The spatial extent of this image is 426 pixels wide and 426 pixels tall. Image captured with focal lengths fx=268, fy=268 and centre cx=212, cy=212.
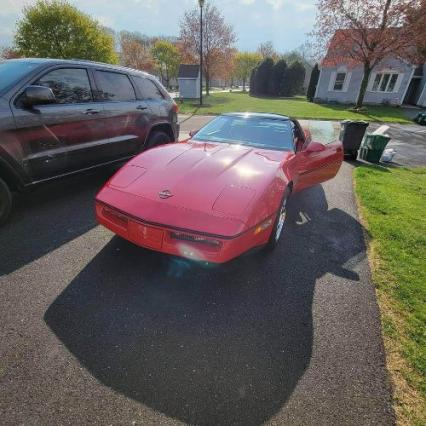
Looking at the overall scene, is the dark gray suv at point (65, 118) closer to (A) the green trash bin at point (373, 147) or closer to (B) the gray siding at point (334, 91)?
(A) the green trash bin at point (373, 147)

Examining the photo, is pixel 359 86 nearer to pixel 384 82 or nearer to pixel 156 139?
pixel 384 82

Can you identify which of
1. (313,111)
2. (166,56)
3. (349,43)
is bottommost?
(313,111)

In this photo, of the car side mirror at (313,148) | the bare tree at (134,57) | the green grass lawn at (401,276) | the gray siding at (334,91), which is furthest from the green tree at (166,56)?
the car side mirror at (313,148)

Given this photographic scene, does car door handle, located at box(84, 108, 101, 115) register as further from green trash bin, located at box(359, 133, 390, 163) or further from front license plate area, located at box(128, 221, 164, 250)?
green trash bin, located at box(359, 133, 390, 163)

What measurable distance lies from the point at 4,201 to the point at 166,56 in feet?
201

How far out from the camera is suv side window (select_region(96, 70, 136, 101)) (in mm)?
4219

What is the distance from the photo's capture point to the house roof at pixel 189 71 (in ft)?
110

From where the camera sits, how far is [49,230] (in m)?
3.33

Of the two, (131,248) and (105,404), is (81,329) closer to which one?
(105,404)

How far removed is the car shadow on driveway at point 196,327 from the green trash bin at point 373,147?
5762mm

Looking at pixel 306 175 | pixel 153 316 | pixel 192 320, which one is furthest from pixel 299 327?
pixel 306 175

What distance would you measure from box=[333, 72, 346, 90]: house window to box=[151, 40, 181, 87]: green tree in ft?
124

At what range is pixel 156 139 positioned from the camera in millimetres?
5422

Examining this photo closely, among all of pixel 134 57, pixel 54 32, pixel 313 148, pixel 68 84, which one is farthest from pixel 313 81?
pixel 134 57
